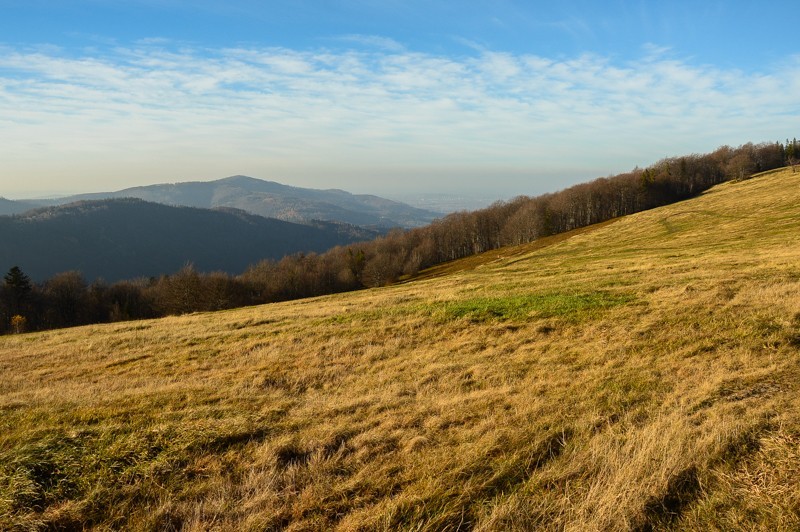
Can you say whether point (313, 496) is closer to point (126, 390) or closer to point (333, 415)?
point (333, 415)

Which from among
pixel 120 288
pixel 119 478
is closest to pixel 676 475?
pixel 119 478

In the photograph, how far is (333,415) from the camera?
314 inches

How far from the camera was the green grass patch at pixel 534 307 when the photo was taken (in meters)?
15.0

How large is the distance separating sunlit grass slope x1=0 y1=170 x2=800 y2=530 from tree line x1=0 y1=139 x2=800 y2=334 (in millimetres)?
85383

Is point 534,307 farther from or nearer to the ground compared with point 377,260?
farther from the ground

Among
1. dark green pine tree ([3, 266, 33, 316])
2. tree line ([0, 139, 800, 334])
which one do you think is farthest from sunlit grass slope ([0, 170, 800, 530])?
dark green pine tree ([3, 266, 33, 316])

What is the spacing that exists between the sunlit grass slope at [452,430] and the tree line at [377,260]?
85383 mm

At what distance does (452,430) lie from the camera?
270 inches

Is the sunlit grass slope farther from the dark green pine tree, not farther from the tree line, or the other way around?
the dark green pine tree

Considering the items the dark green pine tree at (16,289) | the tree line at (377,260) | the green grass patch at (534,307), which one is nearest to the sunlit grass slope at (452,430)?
the green grass patch at (534,307)

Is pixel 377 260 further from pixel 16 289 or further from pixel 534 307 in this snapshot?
pixel 534 307

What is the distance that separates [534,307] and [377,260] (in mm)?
97713

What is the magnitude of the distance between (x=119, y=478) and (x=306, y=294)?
105 meters

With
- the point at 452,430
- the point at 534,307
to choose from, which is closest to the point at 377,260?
the point at 534,307
